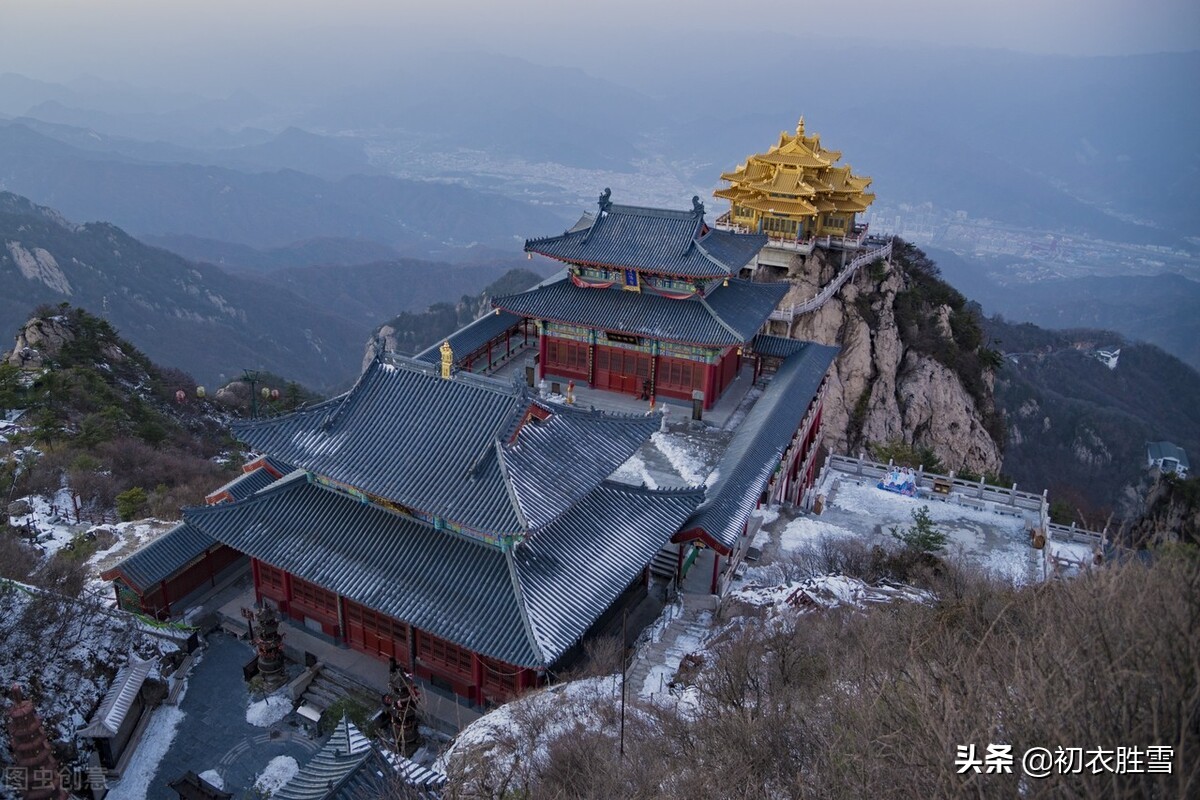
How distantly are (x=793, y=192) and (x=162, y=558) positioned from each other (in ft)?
125

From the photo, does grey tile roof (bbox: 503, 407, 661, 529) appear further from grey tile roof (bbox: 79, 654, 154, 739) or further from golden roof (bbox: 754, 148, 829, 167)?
golden roof (bbox: 754, 148, 829, 167)

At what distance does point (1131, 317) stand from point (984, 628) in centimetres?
19990

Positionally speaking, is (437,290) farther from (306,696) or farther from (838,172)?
(306,696)

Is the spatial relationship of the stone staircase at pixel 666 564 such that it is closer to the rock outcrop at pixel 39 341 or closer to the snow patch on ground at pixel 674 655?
the snow patch on ground at pixel 674 655

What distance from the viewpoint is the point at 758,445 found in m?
27.8

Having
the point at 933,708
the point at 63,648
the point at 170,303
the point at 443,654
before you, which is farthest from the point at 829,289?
the point at 170,303

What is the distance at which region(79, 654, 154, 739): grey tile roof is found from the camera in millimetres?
19172

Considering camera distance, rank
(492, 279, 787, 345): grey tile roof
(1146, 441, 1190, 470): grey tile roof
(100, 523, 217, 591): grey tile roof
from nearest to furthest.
→ (100, 523, 217, 591): grey tile roof → (492, 279, 787, 345): grey tile roof → (1146, 441, 1190, 470): grey tile roof

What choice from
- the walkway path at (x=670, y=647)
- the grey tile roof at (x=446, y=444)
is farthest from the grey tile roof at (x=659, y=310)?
the walkway path at (x=670, y=647)

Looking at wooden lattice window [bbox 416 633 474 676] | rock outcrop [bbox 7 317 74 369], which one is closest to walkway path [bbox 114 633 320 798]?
wooden lattice window [bbox 416 633 474 676]

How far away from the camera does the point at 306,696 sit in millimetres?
21312

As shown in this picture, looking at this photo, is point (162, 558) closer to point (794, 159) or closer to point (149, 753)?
point (149, 753)

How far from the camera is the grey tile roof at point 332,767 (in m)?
14.3

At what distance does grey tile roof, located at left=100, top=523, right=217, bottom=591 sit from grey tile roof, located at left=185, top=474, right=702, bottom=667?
3019 millimetres
